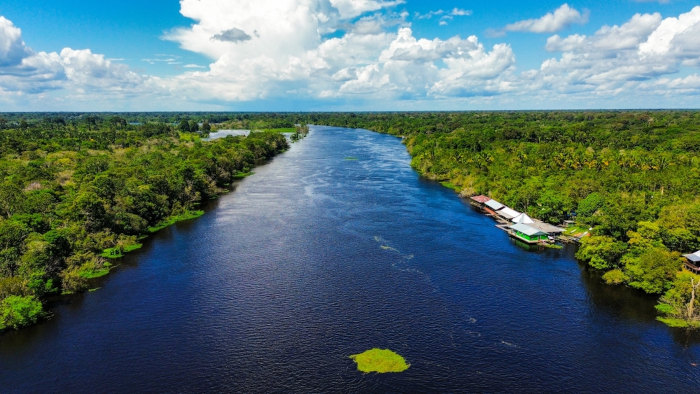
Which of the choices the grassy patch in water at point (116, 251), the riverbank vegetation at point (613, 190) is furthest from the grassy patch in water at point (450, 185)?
the grassy patch in water at point (116, 251)

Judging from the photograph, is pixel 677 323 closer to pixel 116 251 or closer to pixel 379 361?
pixel 379 361

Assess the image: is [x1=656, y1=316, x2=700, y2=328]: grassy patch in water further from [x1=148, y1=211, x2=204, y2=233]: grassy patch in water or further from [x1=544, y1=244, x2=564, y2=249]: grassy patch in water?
[x1=148, y1=211, x2=204, y2=233]: grassy patch in water

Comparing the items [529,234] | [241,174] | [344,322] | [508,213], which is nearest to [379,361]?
[344,322]

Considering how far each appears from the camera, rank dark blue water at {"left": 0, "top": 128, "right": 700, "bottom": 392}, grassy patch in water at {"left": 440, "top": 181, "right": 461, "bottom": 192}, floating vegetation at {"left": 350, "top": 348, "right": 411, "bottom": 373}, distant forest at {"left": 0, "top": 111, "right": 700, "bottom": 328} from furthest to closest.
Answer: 1. grassy patch in water at {"left": 440, "top": 181, "right": 461, "bottom": 192}
2. distant forest at {"left": 0, "top": 111, "right": 700, "bottom": 328}
3. floating vegetation at {"left": 350, "top": 348, "right": 411, "bottom": 373}
4. dark blue water at {"left": 0, "top": 128, "right": 700, "bottom": 392}

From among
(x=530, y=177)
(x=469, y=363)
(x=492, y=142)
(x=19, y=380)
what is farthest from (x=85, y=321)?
(x=492, y=142)

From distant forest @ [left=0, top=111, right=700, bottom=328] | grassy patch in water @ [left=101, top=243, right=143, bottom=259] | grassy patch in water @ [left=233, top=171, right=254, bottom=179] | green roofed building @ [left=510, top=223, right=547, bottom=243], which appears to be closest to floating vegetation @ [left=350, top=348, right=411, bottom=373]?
distant forest @ [left=0, top=111, right=700, bottom=328]

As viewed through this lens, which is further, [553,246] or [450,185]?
[450,185]
